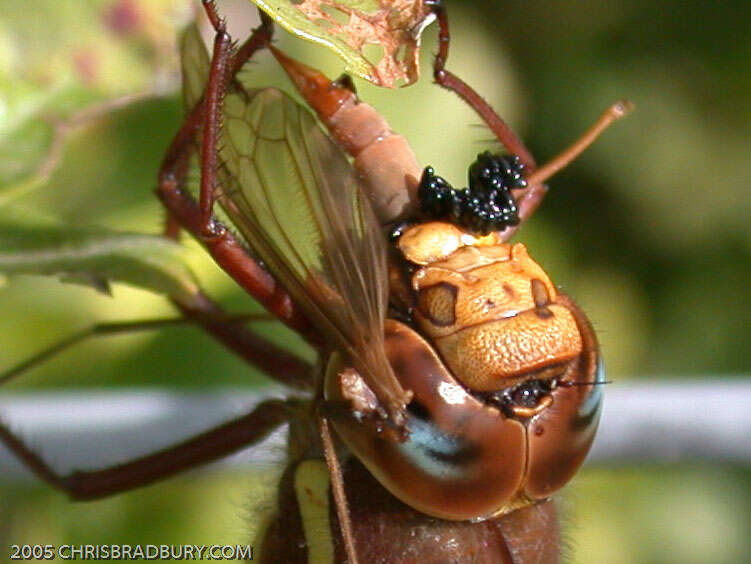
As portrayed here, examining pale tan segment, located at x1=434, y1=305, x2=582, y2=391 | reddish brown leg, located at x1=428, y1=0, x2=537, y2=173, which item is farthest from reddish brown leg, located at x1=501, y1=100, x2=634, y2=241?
pale tan segment, located at x1=434, y1=305, x2=582, y2=391

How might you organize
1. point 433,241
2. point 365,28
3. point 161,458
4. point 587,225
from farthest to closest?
1. point 587,225
2. point 161,458
3. point 433,241
4. point 365,28

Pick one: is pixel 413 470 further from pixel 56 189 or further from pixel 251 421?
pixel 56 189

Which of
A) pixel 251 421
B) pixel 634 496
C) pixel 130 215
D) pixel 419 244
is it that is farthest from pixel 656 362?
pixel 419 244

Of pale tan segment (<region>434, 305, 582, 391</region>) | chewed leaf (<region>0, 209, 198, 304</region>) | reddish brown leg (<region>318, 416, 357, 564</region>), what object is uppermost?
chewed leaf (<region>0, 209, 198, 304</region>)

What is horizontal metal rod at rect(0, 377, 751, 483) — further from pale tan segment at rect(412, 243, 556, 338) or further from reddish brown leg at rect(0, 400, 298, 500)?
pale tan segment at rect(412, 243, 556, 338)

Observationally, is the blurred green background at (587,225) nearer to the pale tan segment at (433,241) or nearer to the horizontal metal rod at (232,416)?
the horizontal metal rod at (232,416)

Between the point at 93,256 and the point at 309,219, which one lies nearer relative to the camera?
the point at 309,219

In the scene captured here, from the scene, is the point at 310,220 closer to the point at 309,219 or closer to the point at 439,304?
the point at 309,219

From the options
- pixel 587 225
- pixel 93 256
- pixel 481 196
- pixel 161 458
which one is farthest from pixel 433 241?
pixel 587 225

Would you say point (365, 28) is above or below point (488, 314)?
above
